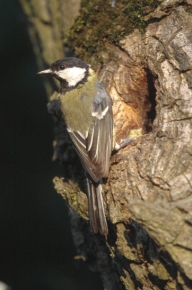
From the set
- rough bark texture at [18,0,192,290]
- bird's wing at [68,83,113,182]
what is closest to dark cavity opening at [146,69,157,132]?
rough bark texture at [18,0,192,290]

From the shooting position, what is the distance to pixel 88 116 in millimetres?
3328

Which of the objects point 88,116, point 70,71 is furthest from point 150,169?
point 70,71

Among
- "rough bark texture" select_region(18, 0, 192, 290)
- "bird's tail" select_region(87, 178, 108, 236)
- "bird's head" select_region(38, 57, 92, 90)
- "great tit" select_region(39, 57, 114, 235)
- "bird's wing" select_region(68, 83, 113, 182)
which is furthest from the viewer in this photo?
"bird's head" select_region(38, 57, 92, 90)

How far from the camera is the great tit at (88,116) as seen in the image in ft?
9.85

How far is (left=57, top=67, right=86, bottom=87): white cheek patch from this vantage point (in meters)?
3.38

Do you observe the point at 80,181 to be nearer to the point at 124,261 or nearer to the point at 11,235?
the point at 124,261

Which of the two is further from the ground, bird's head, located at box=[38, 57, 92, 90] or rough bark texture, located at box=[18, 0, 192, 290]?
bird's head, located at box=[38, 57, 92, 90]

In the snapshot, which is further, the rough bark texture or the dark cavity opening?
the dark cavity opening

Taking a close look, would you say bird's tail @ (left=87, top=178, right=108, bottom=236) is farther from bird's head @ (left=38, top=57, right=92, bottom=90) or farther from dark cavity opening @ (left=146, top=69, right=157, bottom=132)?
bird's head @ (left=38, top=57, right=92, bottom=90)

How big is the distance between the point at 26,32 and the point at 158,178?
8.03 ft

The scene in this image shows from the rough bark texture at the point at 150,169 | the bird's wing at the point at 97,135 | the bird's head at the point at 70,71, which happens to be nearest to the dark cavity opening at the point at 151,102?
the rough bark texture at the point at 150,169

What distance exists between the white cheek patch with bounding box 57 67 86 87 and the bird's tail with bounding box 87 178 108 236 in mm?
801

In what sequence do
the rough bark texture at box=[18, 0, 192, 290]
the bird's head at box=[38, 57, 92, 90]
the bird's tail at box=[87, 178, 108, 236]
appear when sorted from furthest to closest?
the bird's head at box=[38, 57, 92, 90]
the bird's tail at box=[87, 178, 108, 236]
the rough bark texture at box=[18, 0, 192, 290]

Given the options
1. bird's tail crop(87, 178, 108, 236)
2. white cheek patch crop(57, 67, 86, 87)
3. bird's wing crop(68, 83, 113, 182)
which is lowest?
bird's tail crop(87, 178, 108, 236)
